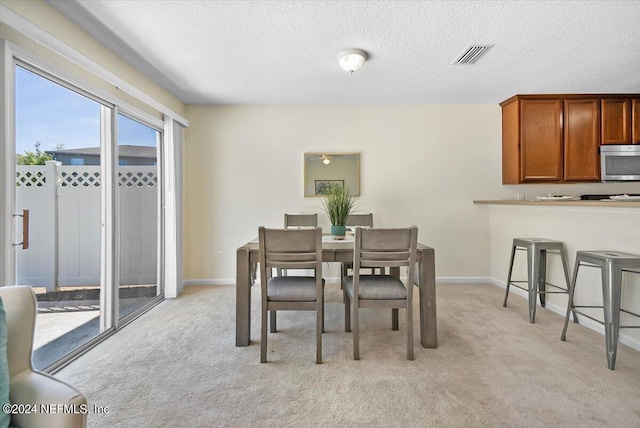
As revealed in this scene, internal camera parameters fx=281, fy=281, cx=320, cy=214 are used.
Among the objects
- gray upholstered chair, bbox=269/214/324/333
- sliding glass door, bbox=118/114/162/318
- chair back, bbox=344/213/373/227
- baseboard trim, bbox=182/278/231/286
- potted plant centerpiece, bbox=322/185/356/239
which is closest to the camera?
potted plant centerpiece, bbox=322/185/356/239

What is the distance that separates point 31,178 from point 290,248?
1.71m

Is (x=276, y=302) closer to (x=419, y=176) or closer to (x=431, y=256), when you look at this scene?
(x=431, y=256)

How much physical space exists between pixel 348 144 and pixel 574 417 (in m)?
3.26

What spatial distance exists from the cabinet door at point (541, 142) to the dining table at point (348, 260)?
2408 mm

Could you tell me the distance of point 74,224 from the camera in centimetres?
217

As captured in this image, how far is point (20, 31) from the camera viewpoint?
5.24 feet

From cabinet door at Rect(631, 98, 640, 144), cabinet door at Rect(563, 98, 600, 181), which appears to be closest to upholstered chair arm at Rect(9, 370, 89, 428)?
cabinet door at Rect(563, 98, 600, 181)

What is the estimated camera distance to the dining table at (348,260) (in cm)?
210

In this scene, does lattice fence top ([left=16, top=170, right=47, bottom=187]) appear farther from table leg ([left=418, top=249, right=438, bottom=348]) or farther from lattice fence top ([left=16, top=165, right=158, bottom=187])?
table leg ([left=418, top=249, right=438, bottom=348])

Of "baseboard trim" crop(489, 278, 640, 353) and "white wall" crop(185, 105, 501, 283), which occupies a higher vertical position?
"white wall" crop(185, 105, 501, 283)

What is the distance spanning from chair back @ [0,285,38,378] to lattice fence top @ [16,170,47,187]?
43.3 inches

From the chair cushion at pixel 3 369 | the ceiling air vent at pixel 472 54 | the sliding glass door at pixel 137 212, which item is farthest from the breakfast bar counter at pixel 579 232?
the sliding glass door at pixel 137 212

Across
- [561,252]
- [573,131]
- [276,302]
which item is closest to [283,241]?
[276,302]

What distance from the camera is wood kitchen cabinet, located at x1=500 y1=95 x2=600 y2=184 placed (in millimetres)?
3531
